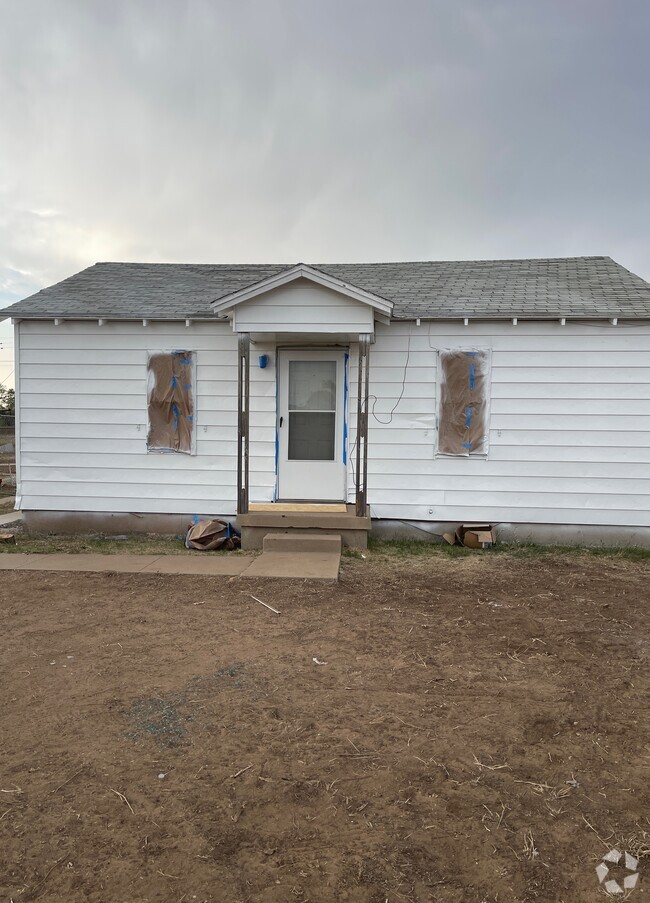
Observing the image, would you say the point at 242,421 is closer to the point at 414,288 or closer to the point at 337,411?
the point at 337,411

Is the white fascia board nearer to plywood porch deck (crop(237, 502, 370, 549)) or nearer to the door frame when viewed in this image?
the door frame

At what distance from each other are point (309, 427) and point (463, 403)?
2.17 m

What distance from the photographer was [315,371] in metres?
8.12

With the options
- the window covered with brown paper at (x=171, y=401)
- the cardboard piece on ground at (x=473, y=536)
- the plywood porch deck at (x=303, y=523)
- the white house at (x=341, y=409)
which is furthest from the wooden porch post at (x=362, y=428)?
the window covered with brown paper at (x=171, y=401)

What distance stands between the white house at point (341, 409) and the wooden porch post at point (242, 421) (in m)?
0.03

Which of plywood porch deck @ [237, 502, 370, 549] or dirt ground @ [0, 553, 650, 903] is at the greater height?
plywood porch deck @ [237, 502, 370, 549]

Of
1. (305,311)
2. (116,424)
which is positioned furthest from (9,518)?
(305,311)

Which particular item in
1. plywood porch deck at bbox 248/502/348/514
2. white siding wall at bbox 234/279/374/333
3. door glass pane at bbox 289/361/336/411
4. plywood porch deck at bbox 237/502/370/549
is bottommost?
plywood porch deck at bbox 237/502/370/549

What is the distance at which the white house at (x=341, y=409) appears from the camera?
24.7 ft

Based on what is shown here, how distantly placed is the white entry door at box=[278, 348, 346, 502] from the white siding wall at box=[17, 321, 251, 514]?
11.2 inches

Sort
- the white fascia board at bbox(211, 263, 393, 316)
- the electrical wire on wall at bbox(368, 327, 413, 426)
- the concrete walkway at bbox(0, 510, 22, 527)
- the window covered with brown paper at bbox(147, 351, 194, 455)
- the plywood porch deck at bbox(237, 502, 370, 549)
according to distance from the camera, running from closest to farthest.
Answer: the white fascia board at bbox(211, 263, 393, 316), the plywood porch deck at bbox(237, 502, 370, 549), the electrical wire on wall at bbox(368, 327, 413, 426), the window covered with brown paper at bbox(147, 351, 194, 455), the concrete walkway at bbox(0, 510, 22, 527)

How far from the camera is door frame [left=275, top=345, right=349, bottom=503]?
26.3 ft

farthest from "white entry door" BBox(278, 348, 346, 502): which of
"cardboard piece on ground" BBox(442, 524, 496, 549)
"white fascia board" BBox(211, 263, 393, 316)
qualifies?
"cardboard piece on ground" BBox(442, 524, 496, 549)

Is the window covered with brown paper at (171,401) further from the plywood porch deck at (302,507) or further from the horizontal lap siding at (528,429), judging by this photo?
the horizontal lap siding at (528,429)
